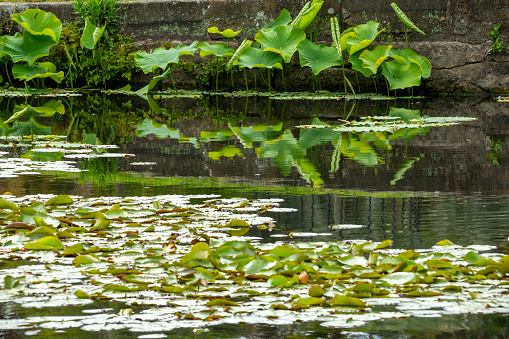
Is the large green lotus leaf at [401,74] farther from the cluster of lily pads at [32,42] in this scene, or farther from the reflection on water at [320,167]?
the cluster of lily pads at [32,42]

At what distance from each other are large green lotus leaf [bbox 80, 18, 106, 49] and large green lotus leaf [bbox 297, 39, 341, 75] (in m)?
2.81

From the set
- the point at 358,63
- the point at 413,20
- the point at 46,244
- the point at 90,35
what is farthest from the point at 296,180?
the point at 90,35

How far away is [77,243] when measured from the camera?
A: 221 cm

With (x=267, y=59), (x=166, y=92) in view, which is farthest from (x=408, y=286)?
(x=166, y=92)

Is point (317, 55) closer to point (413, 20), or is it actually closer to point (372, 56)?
point (372, 56)

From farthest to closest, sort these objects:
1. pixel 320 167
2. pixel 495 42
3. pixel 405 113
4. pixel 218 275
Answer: pixel 495 42, pixel 405 113, pixel 320 167, pixel 218 275

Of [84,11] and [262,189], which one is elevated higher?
[84,11]

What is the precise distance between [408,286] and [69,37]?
8991mm

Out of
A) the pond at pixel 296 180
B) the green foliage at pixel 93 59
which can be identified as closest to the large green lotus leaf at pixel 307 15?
the pond at pixel 296 180

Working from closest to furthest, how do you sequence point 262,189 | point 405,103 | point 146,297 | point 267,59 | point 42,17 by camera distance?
point 146,297 → point 262,189 → point 405,103 → point 267,59 → point 42,17

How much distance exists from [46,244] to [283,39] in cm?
646

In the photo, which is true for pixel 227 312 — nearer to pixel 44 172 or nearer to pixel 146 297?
pixel 146 297

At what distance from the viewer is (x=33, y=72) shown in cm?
912

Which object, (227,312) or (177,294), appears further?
(177,294)
